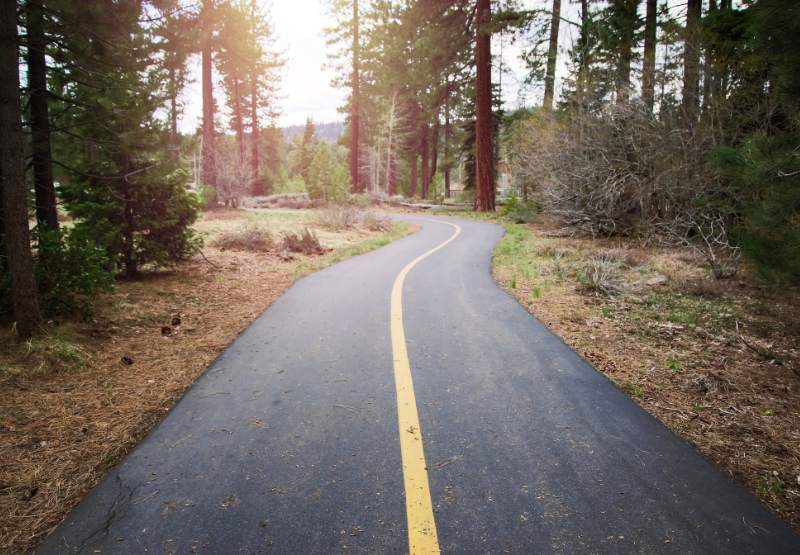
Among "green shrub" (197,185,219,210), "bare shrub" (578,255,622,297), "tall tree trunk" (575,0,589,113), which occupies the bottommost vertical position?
"bare shrub" (578,255,622,297)

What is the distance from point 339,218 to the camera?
18609mm

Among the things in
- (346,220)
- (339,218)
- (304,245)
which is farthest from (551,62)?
(304,245)

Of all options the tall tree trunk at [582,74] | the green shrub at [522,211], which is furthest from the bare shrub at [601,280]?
the green shrub at [522,211]

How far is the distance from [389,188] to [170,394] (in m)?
44.8

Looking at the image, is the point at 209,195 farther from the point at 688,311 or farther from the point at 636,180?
the point at 688,311

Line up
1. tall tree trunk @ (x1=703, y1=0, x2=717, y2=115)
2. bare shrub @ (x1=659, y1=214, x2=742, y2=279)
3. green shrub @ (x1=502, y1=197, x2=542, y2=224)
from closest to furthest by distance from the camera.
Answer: bare shrub @ (x1=659, y1=214, x2=742, y2=279)
tall tree trunk @ (x1=703, y1=0, x2=717, y2=115)
green shrub @ (x1=502, y1=197, x2=542, y2=224)

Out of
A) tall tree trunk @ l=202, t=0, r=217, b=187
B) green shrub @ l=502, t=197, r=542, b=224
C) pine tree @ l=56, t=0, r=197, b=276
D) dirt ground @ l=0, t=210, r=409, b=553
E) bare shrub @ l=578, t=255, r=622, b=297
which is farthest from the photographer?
tall tree trunk @ l=202, t=0, r=217, b=187

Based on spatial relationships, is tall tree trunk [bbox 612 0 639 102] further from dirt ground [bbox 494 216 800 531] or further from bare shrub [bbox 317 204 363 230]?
bare shrub [bbox 317 204 363 230]

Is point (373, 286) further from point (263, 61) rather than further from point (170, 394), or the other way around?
point (263, 61)

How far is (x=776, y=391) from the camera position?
405 cm

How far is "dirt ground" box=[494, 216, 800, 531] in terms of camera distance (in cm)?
317

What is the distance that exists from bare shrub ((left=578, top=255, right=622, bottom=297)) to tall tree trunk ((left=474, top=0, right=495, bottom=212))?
16816 millimetres

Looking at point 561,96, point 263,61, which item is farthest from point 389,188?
point 561,96

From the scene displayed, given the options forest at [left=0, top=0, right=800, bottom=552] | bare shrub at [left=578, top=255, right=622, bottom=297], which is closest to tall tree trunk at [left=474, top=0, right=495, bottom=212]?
forest at [left=0, top=0, right=800, bottom=552]
